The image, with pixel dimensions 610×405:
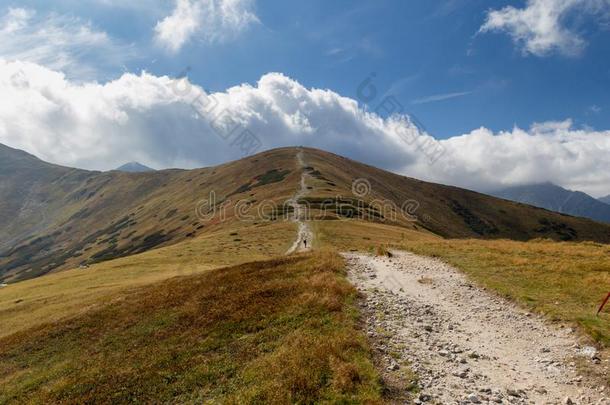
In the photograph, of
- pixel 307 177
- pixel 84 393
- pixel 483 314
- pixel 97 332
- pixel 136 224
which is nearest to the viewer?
pixel 84 393

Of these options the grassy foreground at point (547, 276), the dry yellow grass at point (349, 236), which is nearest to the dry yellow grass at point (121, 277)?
the dry yellow grass at point (349, 236)

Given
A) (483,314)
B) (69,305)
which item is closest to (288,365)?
(483,314)

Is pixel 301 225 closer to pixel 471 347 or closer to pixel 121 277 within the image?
pixel 121 277

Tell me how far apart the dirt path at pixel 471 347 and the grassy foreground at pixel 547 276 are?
1125 mm

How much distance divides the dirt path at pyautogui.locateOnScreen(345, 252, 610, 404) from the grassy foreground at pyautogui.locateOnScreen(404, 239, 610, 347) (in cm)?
113

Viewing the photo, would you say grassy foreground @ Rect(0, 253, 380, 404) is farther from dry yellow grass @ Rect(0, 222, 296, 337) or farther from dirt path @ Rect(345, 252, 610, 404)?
dry yellow grass @ Rect(0, 222, 296, 337)

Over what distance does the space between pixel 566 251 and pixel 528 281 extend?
1440 cm

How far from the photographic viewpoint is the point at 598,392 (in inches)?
464

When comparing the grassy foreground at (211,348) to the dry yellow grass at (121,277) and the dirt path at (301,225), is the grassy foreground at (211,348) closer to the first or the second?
the dry yellow grass at (121,277)

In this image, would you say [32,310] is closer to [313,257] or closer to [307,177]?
[313,257]

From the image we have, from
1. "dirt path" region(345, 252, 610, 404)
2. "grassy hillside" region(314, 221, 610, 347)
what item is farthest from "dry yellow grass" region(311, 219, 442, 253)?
"dirt path" region(345, 252, 610, 404)

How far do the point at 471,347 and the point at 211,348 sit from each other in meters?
11.6

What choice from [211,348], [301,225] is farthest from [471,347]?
[301,225]

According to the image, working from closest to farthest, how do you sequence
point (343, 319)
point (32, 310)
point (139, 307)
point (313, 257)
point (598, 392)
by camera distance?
point (598, 392) → point (343, 319) → point (139, 307) → point (313, 257) → point (32, 310)
